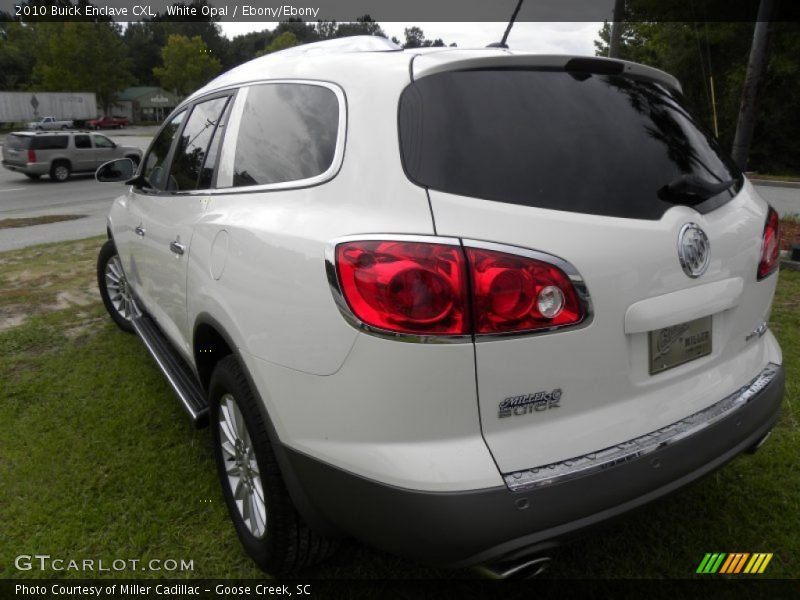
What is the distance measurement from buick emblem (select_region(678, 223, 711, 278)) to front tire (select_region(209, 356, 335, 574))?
1402 millimetres

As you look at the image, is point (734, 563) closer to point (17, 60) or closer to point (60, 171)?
point (60, 171)

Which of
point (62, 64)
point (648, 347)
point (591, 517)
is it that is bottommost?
point (591, 517)

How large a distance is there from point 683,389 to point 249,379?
4.57 feet

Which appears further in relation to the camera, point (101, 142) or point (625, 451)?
point (101, 142)

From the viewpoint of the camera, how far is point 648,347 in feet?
6.07

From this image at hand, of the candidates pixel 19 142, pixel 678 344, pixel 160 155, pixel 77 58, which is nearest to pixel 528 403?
pixel 678 344

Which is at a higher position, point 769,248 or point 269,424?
point 769,248

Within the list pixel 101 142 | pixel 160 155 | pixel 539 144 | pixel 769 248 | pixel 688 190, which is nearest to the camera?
pixel 539 144

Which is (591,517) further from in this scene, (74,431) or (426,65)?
(74,431)

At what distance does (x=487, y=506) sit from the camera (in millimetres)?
1612

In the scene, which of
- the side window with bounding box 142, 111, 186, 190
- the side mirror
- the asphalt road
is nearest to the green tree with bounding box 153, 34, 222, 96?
the asphalt road

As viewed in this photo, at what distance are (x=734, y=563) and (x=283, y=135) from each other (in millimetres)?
2324

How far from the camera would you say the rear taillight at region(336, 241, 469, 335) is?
1.61m

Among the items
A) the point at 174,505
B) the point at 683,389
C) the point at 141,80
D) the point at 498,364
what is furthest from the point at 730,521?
the point at 141,80
